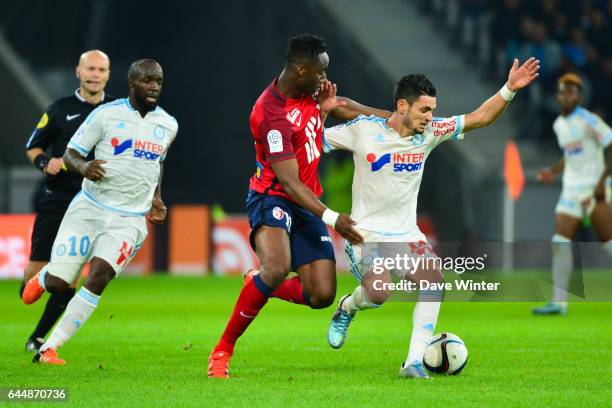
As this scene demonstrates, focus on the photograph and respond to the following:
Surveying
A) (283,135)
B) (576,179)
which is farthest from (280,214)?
(576,179)

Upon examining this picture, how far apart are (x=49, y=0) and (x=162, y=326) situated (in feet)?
43.5

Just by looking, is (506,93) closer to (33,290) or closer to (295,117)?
(295,117)

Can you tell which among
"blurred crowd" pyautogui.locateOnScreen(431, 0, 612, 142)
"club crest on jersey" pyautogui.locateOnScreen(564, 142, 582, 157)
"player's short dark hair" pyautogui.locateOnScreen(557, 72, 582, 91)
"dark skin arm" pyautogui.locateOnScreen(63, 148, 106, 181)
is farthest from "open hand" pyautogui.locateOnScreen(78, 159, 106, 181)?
"blurred crowd" pyautogui.locateOnScreen(431, 0, 612, 142)

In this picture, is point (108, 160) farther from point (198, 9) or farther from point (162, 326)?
point (198, 9)

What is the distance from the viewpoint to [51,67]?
23672 mm

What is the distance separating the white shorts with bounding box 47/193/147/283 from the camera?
8.58 m

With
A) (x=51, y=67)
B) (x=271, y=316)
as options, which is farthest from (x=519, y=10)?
(x=271, y=316)

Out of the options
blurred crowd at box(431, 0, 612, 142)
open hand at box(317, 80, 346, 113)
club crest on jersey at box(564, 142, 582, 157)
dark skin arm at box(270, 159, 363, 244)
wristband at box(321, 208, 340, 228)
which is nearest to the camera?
wristband at box(321, 208, 340, 228)

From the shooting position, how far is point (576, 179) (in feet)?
42.9

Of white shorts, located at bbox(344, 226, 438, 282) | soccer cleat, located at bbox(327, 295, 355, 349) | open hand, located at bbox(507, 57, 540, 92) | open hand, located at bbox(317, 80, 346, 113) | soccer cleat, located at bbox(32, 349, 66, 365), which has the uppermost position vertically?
open hand, located at bbox(507, 57, 540, 92)

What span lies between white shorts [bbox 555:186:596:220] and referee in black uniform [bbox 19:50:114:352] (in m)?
5.23

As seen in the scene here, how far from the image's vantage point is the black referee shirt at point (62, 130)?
380 inches

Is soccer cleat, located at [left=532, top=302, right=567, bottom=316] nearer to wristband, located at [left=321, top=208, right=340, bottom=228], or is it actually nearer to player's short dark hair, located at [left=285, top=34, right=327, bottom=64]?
player's short dark hair, located at [left=285, top=34, right=327, bottom=64]

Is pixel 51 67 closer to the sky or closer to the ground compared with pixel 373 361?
closer to the sky
